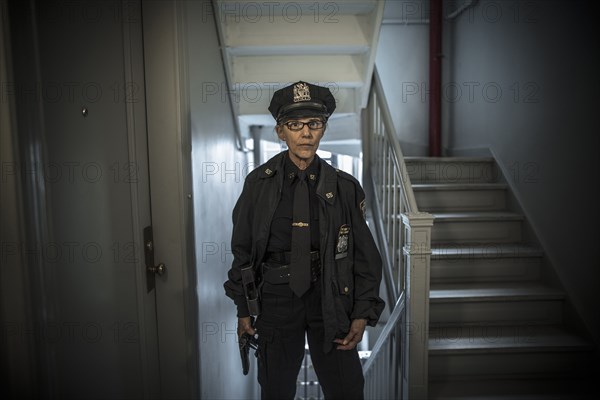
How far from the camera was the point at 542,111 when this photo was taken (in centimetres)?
244

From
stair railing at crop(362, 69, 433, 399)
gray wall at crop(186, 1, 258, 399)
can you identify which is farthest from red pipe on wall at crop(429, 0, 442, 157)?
gray wall at crop(186, 1, 258, 399)

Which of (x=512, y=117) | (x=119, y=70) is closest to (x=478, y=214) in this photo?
(x=512, y=117)

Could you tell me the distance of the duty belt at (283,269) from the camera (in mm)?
1324

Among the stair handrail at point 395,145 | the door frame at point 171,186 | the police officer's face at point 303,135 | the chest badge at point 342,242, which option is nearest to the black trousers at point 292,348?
the chest badge at point 342,242

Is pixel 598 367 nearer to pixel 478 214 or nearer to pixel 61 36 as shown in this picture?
pixel 478 214

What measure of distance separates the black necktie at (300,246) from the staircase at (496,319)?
1.15 m

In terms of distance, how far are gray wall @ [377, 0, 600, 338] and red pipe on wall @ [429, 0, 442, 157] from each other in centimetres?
15

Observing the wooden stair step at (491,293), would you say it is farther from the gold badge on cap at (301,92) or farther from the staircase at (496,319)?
the gold badge on cap at (301,92)

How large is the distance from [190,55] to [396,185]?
1.31m

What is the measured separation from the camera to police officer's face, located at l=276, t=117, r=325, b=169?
4.18ft

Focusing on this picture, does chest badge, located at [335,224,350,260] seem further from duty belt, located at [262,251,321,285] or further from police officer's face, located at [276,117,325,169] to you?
police officer's face, located at [276,117,325,169]

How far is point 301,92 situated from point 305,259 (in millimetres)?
547

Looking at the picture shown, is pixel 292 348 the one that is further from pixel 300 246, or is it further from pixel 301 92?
pixel 301 92

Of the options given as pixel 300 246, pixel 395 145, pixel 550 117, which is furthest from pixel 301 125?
pixel 550 117
